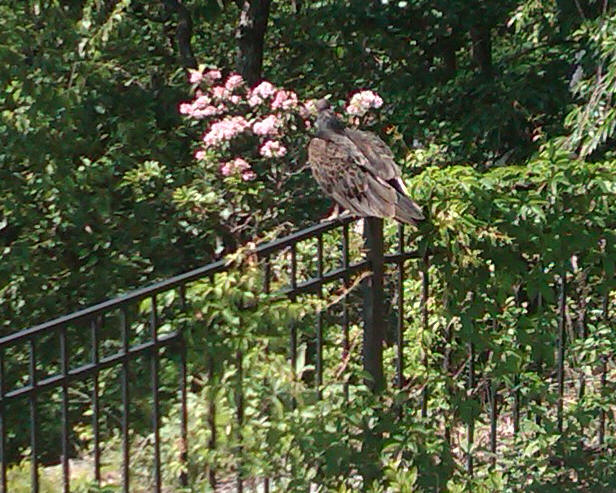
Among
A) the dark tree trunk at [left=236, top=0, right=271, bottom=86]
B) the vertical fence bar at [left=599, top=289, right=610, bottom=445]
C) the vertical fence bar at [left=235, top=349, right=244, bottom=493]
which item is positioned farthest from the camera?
the dark tree trunk at [left=236, top=0, right=271, bottom=86]

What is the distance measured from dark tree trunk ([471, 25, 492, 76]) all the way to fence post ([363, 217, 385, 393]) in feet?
17.8

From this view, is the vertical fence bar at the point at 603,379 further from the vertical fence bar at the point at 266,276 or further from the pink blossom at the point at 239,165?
the pink blossom at the point at 239,165

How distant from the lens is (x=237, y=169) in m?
7.35

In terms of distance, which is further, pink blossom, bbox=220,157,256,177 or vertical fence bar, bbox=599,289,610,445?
pink blossom, bbox=220,157,256,177

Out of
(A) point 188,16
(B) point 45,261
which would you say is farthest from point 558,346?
(A) point 188,16

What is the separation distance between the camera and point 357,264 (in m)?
4.04

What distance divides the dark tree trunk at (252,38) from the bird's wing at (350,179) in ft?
17.9

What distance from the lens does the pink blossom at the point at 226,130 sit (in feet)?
23.7

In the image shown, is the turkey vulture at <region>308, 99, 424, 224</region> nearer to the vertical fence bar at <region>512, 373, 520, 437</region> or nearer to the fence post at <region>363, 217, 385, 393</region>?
the fence post at <region>363, 217, 385, 393</region>

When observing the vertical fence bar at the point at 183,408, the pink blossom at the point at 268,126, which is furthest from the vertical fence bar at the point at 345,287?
the pink blossom at the point at 268,126

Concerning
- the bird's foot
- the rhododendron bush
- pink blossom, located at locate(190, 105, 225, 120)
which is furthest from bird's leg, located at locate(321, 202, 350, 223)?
pink blossom, located at locate(190, 105, 225, 120)

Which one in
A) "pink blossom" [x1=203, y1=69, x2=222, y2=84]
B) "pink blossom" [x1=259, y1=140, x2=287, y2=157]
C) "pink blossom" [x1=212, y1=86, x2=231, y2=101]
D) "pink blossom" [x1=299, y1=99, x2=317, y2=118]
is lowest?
"pink blossom" [x1=259, y1=140, x2=287, y2=157]

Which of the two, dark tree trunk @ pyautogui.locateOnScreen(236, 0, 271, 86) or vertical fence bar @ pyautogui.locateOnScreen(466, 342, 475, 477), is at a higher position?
dark tree trunk @ pyautogui.locateOnScreen(236, 0, 271, 86)

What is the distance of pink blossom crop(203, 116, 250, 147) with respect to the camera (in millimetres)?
7215
